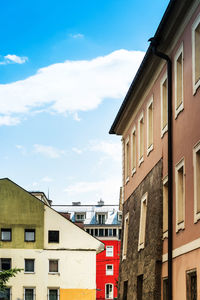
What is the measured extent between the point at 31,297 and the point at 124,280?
2795cm

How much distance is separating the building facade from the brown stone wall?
1106 inches

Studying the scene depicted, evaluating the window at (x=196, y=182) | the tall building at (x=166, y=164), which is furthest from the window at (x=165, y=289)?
the window at (x=196, y=182)

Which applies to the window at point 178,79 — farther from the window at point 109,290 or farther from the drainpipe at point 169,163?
the window at point 109,290

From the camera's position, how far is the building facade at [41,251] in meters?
53.4

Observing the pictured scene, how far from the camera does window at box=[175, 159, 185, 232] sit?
1659 centimetres

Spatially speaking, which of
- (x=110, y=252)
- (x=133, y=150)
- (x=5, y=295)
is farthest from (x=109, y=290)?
(x=133, y=150)

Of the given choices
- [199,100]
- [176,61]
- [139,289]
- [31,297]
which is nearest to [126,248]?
[139,289]

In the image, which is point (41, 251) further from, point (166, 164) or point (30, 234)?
point (166, 164)

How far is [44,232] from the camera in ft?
180

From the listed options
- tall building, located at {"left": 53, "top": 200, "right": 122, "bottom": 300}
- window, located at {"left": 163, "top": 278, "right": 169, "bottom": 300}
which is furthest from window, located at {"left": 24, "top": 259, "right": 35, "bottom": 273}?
window, located at {"left": 163, "top": 278, "right": 169, "bottom": 300}

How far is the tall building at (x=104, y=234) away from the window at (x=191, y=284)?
72458 mm

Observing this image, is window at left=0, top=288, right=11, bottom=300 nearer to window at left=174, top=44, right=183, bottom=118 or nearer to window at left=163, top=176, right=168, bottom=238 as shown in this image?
window at left=163, top=176, right=168, bottom=238

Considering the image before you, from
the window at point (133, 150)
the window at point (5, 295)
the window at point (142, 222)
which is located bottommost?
the window at point (5, 295)

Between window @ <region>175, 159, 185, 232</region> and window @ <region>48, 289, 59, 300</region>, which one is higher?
window @ <region>175, 159, 185, 232</region>
